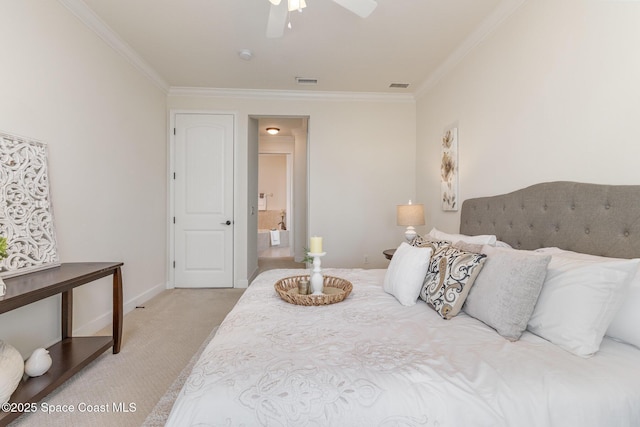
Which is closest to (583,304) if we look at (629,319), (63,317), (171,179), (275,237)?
(629,319)

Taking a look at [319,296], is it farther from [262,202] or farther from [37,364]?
[262,202]

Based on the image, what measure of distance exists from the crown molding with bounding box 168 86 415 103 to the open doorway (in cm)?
30

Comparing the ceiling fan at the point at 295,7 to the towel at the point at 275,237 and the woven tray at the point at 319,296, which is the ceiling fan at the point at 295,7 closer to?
the woven tray at the point at 319,296

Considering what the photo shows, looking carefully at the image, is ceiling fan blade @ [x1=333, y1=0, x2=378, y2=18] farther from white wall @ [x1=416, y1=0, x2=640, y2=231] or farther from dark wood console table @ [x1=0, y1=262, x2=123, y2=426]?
dark wood console table @ [x1=0, y1=262, x2=123, y2=426]

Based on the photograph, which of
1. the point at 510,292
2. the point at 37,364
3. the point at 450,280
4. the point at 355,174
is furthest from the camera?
the point at 355,174

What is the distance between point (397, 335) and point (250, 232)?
3.36 meters

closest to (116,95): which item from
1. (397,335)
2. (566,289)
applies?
(397,335)

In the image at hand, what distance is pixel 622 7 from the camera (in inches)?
59.0

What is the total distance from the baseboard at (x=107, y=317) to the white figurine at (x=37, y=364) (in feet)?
2.61

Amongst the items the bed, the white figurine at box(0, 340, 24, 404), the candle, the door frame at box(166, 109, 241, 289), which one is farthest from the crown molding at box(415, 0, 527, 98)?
the white figurine at box(0, 340, 24, 404)

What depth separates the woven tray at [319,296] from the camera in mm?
1584

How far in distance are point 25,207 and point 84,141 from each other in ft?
2.71

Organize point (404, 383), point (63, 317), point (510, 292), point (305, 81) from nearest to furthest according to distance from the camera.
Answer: point (404, 383) < point (510, 292) < point (63, 317) < point (305, 81)

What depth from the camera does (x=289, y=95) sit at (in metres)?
4.01
